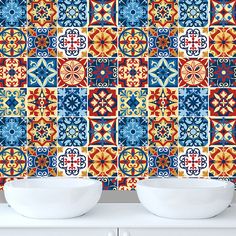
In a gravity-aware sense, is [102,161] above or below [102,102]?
below

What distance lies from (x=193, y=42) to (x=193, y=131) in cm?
31

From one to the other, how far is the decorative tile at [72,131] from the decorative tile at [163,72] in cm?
28

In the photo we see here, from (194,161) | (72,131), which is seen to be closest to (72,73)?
(72,131)

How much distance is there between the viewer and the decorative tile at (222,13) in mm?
1739

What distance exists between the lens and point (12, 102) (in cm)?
174

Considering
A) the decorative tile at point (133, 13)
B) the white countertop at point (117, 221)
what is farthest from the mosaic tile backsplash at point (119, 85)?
the white countertop at point (117, 221)

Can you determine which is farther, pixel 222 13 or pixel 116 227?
pixel 222 13

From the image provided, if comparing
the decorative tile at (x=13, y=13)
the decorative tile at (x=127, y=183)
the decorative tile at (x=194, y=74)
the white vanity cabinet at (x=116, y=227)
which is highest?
the decorative tile at (x=13, y=13)

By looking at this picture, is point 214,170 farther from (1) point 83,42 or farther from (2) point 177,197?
(1) point 83,42

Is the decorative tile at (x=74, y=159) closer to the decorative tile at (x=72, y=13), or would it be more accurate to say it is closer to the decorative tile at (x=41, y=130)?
the decorative tile at (x=41, y=130)

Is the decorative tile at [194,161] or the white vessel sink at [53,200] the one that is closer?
the white vessel sink at [53,200]

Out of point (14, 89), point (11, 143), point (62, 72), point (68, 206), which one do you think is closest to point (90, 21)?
point (62, 72)

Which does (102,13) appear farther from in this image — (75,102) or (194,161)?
(194,161)

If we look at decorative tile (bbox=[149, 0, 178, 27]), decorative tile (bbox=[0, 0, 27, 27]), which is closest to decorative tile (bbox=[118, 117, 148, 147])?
decorative tile (bbox=[149, 0, 178, 27])
